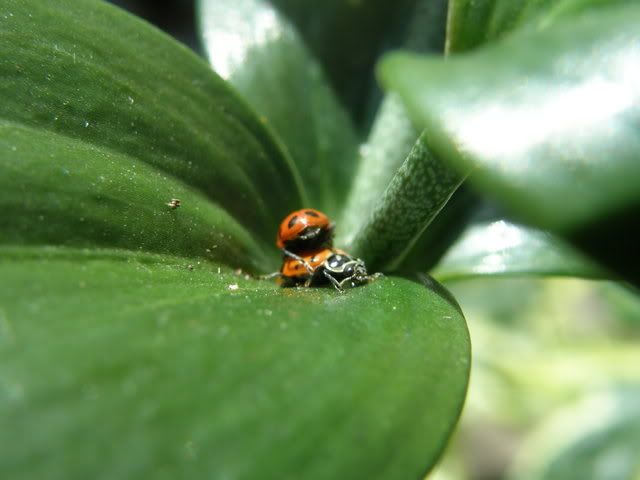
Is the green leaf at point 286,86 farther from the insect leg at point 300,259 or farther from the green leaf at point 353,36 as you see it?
the insect leg at point 300,259

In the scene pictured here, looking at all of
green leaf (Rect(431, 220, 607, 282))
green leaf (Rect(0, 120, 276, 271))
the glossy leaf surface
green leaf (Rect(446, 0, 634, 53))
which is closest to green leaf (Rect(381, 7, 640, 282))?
the glossy leaf surface

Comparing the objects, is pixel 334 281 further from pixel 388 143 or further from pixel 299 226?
pixel 388 143

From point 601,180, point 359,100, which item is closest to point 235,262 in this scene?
point 359,100

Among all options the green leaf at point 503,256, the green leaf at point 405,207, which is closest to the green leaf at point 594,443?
the green leaf at point 503,256

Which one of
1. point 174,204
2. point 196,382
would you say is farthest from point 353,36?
point 196,382

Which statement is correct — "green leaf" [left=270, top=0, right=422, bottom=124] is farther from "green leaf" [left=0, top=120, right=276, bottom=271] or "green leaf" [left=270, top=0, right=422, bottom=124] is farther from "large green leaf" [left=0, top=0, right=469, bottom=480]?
"green leaf" [left=0, top=120, right=276, bottom=271]

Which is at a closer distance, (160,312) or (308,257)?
(160,312)

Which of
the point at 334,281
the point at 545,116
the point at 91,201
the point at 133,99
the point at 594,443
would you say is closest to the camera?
the point at 545,116
